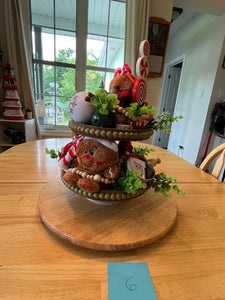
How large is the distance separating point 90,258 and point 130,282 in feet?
0.32

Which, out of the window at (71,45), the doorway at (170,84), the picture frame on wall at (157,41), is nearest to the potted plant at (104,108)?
the window at (71,45)

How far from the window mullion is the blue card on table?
2378 mm

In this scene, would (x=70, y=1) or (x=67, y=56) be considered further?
(x=67, y=56)

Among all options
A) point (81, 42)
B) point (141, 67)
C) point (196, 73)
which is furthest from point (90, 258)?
point (196, 73)

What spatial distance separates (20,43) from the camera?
1.93 m

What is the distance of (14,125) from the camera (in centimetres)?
218

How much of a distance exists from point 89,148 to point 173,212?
32 cm

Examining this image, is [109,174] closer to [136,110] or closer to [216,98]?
[136,110]

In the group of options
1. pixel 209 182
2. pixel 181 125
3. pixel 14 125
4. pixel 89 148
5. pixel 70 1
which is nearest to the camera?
pixel 89 148

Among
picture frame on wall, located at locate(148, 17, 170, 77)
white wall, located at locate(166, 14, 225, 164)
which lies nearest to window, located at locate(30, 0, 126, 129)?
picture frame on wall, located at locate(148, 17, 170, 77)

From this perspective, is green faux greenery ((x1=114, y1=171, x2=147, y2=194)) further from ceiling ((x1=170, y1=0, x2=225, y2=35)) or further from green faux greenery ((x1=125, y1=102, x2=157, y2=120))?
ceiling ((x1=170, y1=0, x2=225, y2=35))

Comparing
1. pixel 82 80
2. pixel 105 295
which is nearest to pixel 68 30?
pixel 82 80

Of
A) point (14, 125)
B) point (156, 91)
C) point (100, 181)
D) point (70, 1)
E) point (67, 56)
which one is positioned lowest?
point (14, 125)

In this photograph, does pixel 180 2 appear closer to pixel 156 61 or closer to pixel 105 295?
pixel 156 61
